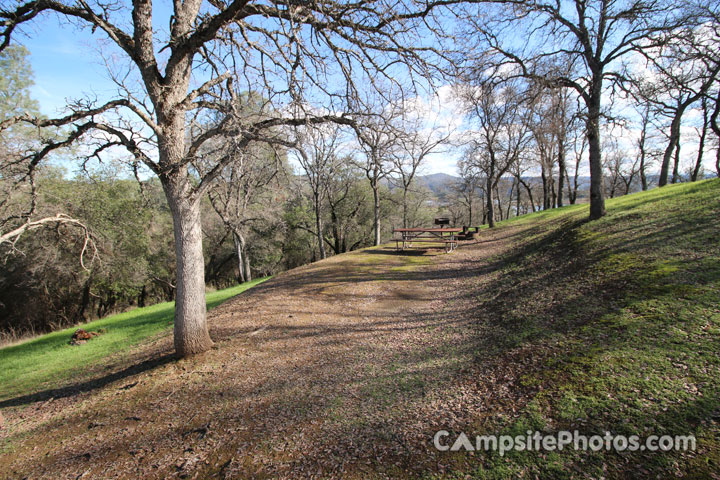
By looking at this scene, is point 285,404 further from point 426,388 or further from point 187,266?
point 187,266

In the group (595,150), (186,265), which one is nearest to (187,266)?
(186,265)

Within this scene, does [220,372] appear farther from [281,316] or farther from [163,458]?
[281,316]

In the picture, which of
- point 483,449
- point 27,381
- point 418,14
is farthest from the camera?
point 27,381

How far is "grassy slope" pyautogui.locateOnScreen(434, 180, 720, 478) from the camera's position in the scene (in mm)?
2326

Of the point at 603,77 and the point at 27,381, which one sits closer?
the point at 27,381

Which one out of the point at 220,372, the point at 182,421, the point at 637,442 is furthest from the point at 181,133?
the point at 637,442

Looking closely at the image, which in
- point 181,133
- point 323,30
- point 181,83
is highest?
point 323,30

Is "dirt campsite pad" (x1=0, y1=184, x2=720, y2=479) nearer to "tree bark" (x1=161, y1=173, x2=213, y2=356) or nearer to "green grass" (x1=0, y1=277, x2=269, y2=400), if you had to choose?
"tree bark" (x1=161, y1=173, x2=213, y2=356)

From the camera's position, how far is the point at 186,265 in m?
4.91

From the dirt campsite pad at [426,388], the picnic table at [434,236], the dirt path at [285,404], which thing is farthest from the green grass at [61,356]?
the picnic table at [434,236]

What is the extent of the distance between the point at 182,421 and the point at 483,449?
3376 mm

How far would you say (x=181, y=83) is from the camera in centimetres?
481

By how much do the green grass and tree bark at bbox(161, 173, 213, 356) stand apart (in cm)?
254

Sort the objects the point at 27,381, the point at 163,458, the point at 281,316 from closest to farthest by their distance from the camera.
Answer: the point at 163,458, the point at 27,381, the point at 281,316
